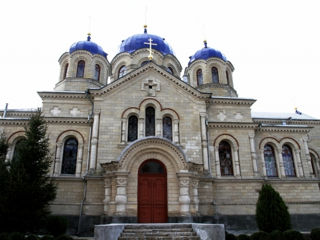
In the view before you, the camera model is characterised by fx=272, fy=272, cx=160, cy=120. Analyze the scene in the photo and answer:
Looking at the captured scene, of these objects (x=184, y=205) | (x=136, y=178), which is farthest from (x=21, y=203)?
(x=184, y=205)

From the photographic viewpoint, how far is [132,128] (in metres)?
16.9

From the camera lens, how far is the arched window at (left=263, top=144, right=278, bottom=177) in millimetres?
18266

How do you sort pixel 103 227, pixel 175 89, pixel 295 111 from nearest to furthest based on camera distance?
pixel 103 227, pixel 175 89, pixel 295 111

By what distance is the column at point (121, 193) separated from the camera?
13.6 meters

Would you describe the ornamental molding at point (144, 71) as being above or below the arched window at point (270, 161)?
above

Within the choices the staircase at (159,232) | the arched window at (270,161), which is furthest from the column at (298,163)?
the staircase at (159,232)

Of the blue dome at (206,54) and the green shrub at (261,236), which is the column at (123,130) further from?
the blue dome at (206,54)

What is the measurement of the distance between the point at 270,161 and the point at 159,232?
1124 cm

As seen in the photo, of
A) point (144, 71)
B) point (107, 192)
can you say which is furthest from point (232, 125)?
point (107, 192)

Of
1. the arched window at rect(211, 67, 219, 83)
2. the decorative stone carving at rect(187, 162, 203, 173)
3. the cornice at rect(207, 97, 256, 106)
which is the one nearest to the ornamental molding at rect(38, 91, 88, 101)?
the decorative stone carving at rect(187, 162, 203, 173)

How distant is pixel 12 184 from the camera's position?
37.7 ft

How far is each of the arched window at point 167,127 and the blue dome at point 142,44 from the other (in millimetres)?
9114

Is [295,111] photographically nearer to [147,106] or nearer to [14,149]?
[147,106]

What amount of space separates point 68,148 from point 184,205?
8.00m
